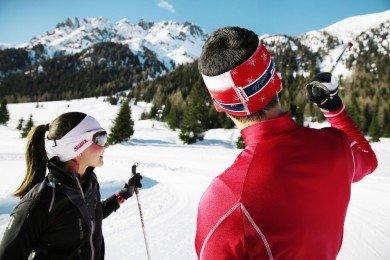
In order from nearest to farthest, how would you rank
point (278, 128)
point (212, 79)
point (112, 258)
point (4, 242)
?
point (278, 128) → point (212, 79) → point (4, 242) → point (112, 258)

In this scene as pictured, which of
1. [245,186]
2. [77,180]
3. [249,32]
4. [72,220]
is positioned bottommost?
[72,220]

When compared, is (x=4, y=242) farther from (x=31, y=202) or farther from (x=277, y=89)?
(x=277, y=89)

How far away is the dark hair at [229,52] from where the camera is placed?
1.69m

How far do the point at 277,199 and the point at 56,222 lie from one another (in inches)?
→ 91.9

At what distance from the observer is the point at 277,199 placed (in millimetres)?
1439

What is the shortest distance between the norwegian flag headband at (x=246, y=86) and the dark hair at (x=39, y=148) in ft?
7.64

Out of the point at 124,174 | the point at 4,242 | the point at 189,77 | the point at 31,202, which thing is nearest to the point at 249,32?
the point at 31,202

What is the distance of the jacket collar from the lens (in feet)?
5.30

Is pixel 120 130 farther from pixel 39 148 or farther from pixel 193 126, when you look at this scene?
pixel 39 148

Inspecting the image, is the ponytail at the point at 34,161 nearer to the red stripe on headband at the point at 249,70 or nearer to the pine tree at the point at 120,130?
the red stripe on headband at the point at 249,70

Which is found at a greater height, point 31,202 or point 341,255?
point 31,202

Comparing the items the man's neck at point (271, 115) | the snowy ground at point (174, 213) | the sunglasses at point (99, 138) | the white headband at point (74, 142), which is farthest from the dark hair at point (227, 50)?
the snowy ground at point (174, 213)

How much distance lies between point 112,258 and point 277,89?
20.8 feet

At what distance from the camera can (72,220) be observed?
3.29m
